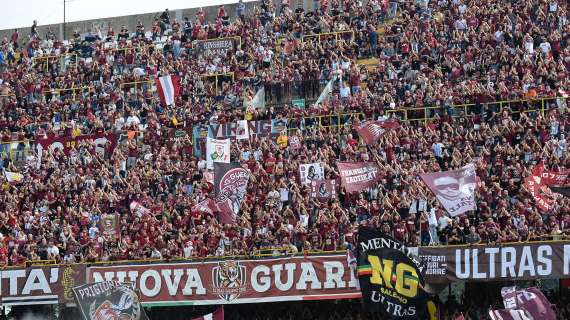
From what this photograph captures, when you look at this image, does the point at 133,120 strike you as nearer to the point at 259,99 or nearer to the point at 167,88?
the point at 167,88

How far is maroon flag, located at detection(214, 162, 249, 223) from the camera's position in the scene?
1470 inches

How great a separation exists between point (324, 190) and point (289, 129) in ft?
19.6

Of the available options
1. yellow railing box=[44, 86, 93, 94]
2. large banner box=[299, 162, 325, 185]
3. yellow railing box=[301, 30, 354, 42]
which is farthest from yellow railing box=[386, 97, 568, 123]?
yellow railing box=[44, 86, 93, 94]

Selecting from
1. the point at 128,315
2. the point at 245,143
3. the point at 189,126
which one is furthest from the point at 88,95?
the point at 128,315

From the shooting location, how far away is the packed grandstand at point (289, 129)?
1380 inches

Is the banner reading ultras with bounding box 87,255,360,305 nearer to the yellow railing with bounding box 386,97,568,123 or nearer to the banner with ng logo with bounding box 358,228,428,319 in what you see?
the banner with ng logo with bounding box 358,228,428,319

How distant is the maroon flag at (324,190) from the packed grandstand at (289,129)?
0.19 m

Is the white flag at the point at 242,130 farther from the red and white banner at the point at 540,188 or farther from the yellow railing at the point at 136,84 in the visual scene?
the red and white banner at the point at 540,188

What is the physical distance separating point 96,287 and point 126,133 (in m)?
14.3

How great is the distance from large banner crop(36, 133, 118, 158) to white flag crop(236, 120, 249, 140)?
477 cm

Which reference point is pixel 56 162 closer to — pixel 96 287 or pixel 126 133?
pixel 126 133

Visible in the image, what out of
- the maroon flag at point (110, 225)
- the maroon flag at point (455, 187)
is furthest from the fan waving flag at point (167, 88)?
the maroon flag at point (455, 187)

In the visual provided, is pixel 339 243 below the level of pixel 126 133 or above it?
below

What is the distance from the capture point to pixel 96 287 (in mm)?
31422
